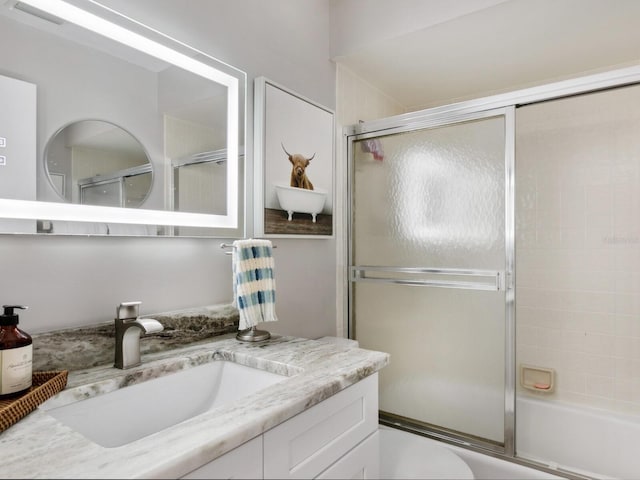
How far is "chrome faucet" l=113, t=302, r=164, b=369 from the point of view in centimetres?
101

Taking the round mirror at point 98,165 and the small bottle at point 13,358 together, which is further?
the round mirror at point 98,165

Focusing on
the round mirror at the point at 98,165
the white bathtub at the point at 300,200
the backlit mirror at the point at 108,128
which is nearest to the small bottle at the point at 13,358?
the backlit mirror at the point at 108,128

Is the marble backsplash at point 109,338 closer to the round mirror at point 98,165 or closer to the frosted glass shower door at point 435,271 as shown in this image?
the round mirror at point 98,165

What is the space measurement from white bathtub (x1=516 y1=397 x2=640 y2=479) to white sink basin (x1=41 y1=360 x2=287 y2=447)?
1442 mm

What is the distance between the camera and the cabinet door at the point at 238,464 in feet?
2.12

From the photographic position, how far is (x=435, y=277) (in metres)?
1.89

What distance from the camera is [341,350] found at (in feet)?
3.90

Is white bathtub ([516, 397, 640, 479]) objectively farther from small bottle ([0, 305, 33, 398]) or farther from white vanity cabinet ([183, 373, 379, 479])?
small bottle ([0, 305, 33, 398])

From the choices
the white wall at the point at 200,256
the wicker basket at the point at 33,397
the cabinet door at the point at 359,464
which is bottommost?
the cabinet door at the point at 359,464

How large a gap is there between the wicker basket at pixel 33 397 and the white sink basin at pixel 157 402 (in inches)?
1.4

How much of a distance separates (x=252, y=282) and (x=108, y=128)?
61cm

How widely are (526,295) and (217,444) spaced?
2.19 meters

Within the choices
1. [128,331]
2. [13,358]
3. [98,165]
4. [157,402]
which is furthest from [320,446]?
[98,165]

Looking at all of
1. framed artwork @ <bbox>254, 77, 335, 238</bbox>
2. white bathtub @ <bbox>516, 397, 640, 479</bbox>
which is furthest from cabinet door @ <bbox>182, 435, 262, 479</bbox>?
white bathtub @ <bbox>516, 397, 640, 479</bbox>
